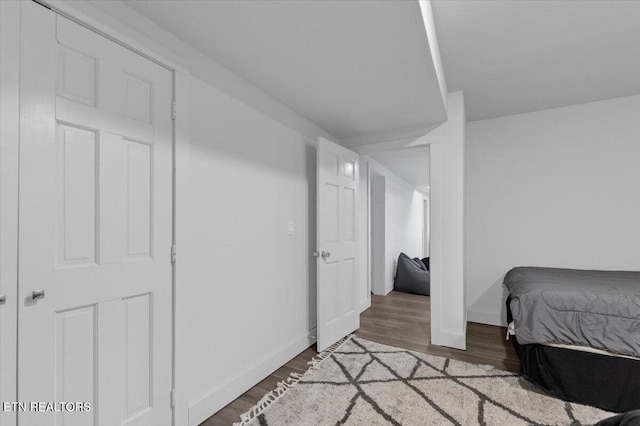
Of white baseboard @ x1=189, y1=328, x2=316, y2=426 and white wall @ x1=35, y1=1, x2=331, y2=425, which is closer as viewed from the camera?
white wall @ x1=35, y1=1, x2=331, y2=425

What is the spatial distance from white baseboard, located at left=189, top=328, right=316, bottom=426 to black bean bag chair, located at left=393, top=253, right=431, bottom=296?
2946 mm

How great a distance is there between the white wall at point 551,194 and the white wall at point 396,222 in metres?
1.50

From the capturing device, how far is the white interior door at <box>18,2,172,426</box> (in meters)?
1.15

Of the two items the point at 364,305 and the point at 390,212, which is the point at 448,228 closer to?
the point at 364,305

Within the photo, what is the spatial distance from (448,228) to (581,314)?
1.22 meters

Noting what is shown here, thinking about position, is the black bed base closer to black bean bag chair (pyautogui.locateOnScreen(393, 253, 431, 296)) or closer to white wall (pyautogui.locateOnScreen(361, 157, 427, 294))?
white wall (pyautogui.locateOnScreen(361, 157, 427, 294))

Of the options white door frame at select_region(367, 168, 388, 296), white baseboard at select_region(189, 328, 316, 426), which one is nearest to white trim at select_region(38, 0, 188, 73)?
white baseboard at select_region(189, 328, 316, 426)

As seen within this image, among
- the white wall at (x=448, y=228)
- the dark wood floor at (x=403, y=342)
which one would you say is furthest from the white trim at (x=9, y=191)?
the white wall at (x=448, y=228)

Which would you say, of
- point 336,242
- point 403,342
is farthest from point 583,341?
point 336,242

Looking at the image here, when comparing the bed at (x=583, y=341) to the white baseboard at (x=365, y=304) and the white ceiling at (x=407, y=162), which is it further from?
the white ceiling at (x=407, y=162)

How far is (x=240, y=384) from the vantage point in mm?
2078

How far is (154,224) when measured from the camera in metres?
1.56

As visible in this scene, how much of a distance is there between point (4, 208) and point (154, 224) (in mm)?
560

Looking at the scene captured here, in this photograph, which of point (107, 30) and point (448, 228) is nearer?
point (107, 30)
